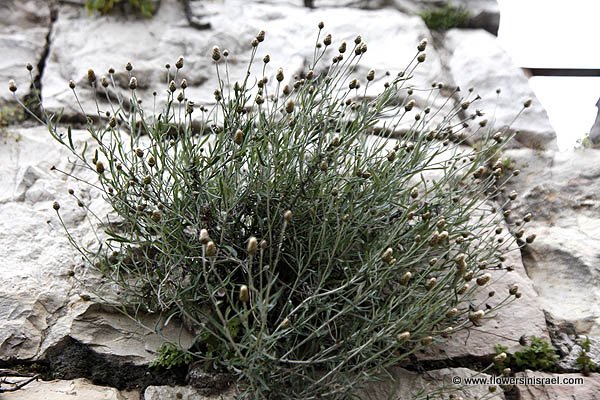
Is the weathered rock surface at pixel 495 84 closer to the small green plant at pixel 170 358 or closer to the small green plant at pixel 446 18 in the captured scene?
the small green plant at pixel 446 18

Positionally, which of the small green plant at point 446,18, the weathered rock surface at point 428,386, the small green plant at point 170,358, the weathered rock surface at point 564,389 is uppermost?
the small green plant at point 446,18

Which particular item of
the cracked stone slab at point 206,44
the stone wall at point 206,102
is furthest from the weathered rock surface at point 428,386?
the cracked stone slab at point 206,44

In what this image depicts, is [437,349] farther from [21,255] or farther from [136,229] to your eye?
[21,255]

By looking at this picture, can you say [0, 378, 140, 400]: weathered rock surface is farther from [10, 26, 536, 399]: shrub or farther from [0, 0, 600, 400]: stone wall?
[10, 26, 536, 399]: shrub

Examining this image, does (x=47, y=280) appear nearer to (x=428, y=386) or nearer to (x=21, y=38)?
(x=428, y=386)

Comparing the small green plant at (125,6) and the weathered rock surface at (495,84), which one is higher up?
the small green plant at (125,6)

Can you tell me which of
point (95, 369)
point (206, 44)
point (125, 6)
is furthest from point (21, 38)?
point (95, 369)
